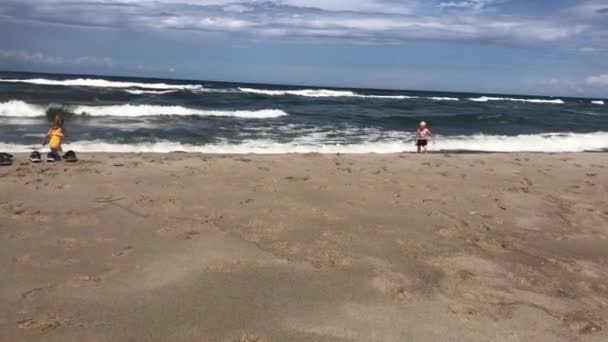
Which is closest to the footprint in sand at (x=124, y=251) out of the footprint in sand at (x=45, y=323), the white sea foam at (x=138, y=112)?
the footprint in sand at (x=45, y=323)

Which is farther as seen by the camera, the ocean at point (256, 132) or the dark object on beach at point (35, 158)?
the ocean at point (256, 132)

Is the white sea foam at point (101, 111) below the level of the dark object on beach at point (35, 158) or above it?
above

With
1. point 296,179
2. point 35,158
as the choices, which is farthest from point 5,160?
point 296,179

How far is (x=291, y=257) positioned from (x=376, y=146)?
10.4 m

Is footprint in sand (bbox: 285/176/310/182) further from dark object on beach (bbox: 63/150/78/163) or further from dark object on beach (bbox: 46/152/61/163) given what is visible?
dark object on beach (bbox: 46/152/61/163)

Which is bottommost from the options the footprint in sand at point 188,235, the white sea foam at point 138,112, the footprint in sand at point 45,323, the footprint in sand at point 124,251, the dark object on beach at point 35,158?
the footprint in sand at point 45,323

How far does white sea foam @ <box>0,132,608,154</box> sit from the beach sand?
405 centimetres

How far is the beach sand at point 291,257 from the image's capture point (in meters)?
3.67

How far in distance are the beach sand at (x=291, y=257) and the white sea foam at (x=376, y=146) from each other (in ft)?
13.3

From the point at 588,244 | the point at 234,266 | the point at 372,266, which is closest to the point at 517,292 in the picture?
the point at 372,266

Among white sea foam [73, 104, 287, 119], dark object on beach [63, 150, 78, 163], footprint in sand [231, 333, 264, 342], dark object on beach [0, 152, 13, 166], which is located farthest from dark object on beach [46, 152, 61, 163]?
white sea foam [73, 104, 287, 119]

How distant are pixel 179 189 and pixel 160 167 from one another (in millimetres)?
1592

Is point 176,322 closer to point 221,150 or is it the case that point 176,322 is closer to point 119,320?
point 119,320

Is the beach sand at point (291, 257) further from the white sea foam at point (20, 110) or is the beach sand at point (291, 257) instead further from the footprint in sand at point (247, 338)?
the white sea foam at point (20, 110)
